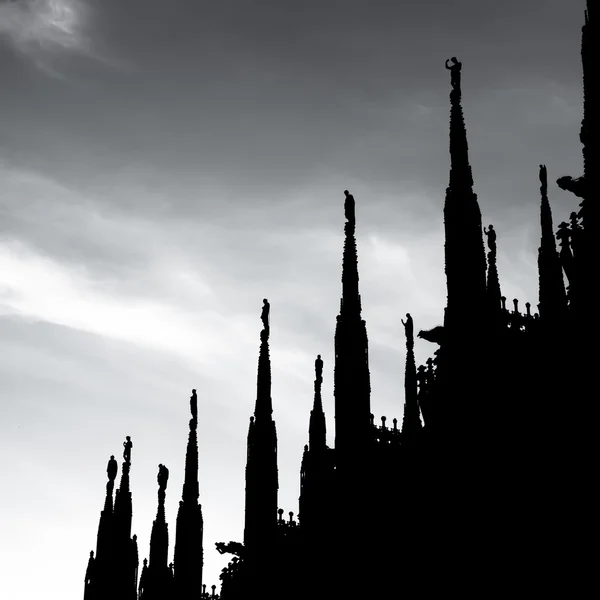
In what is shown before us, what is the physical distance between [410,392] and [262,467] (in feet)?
24.8

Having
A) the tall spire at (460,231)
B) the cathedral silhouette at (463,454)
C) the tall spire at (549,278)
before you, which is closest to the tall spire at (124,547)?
the cathedral silhouette at (463,454)

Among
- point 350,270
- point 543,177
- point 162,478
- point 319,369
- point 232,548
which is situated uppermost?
point 543,177

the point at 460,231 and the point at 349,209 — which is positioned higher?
the point at 349,209

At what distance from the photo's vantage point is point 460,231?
24.1 metres

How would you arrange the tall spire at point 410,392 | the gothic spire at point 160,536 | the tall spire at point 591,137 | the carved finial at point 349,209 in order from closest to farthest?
the tall spire at point 591,137 → the carved finial at point 349,209 → the tall spire at point 410,392 → the gothic spire at point 160,536

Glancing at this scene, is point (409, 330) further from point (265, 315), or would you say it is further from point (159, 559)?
point (159, 559)

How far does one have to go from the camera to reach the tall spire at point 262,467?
3388 centimetres

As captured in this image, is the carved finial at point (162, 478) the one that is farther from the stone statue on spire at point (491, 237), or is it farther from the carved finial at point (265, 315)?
the stone statue on spire at point (491, 237)

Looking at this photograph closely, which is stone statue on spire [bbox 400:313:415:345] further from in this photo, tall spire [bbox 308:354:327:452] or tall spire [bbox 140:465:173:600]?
tall spire [bbox 140:465:173:600]

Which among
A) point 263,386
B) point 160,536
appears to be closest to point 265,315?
point 263,386

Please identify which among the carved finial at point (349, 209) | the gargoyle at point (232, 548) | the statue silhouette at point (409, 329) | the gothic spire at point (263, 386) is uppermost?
the carved finial at point (349, 209)

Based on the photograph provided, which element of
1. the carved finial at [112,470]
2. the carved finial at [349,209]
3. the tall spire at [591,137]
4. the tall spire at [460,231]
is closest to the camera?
the tall spire at [591,137]

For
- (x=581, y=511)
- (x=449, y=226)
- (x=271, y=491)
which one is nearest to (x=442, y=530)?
(x=581, y=511)

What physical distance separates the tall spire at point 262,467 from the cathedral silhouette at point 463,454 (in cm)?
10
